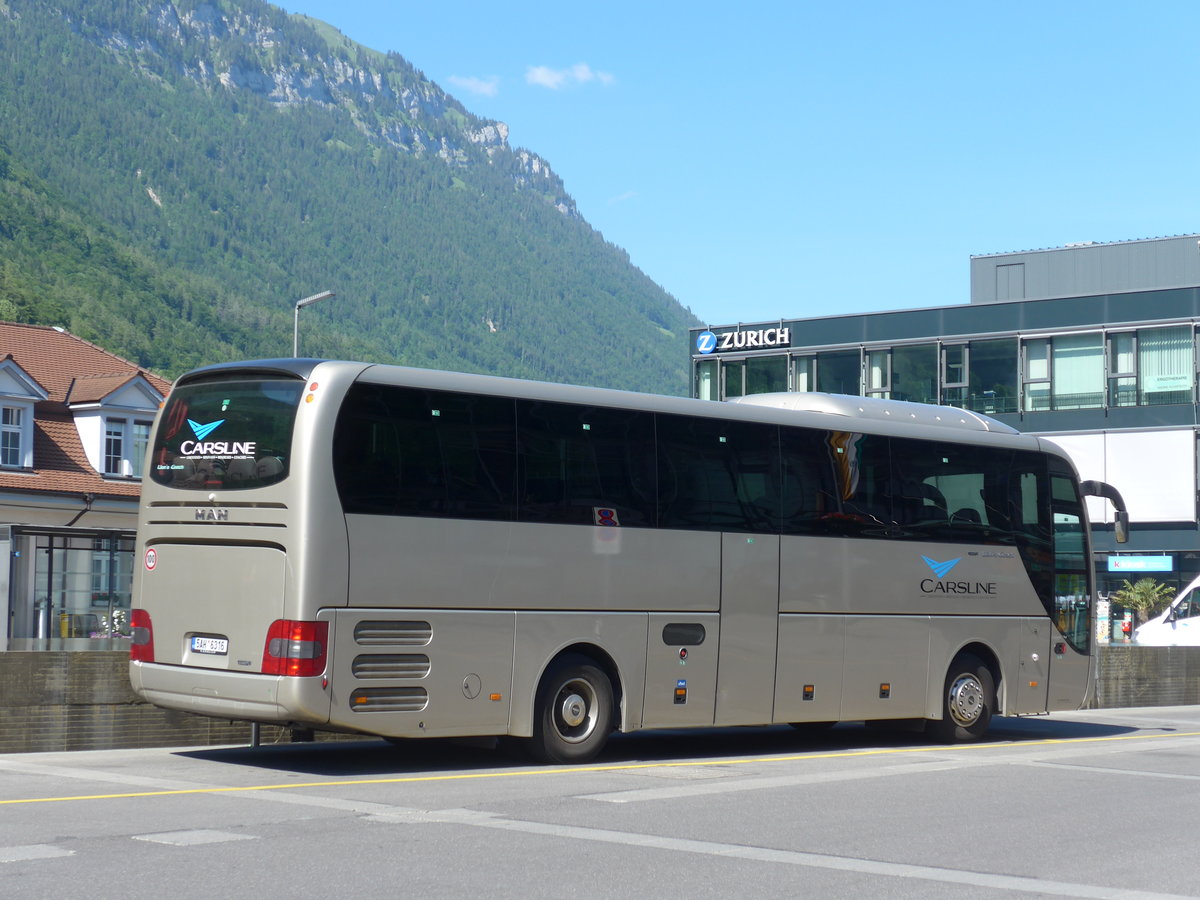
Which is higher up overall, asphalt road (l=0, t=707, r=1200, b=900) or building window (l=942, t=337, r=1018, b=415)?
building window (l=942, t=337, r=1018, b=415)

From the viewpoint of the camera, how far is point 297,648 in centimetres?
1297

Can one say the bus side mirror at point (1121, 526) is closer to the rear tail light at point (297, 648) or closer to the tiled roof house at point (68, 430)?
the rear tail light at point (297, 648)

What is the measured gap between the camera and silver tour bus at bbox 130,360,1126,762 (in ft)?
43.5

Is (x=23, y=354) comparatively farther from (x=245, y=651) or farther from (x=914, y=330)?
(x=245, y=651)

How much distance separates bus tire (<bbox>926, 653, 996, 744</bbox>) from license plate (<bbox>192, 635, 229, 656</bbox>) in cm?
835

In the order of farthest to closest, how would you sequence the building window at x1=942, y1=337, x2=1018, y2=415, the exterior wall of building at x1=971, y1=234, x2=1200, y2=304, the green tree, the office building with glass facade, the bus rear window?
the exterior wall of building at x1=971, y1=234, x2=1200, y2=304, the building window at x1=942, y1=337, x2=1018, y2=415, the office building with glass facade, the green tree, the bus rear window

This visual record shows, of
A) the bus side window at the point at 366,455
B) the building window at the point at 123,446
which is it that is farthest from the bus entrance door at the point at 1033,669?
the building window at the point at 123,446

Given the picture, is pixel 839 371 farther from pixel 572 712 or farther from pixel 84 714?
pixel 84 714

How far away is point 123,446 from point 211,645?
3372 cm

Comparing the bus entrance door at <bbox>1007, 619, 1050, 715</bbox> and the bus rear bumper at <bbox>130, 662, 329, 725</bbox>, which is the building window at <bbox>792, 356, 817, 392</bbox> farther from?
the bus rear bumper at <bbox>130, 662, 329, 725</bbox>

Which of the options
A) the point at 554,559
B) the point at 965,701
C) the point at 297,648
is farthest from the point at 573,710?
the point at 965,701

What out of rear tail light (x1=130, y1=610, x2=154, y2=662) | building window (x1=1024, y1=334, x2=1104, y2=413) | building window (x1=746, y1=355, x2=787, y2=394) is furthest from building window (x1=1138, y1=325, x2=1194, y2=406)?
rear tail light (x1=130, y1=610, x2=154, y2=662)

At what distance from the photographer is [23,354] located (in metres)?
47.6

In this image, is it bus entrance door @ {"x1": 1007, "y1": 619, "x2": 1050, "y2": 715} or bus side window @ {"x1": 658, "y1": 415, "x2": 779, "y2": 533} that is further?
bus entrance door @ {"x1": 1007, "y1": 619, "x2": 1050, "y2": 715}
